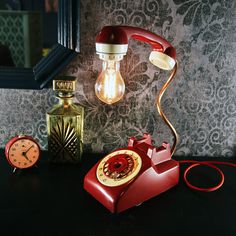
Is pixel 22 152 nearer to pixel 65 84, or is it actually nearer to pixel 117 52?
pixel 65 84

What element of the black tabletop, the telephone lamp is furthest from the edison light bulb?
the black tabletop

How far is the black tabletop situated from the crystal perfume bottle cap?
0.25m

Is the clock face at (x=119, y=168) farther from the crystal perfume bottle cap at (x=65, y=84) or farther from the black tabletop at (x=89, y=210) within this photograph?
the crystal perfume bottle cap at (x=65, y=84)

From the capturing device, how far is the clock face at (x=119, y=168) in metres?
0.79

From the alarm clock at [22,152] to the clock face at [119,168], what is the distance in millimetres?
216

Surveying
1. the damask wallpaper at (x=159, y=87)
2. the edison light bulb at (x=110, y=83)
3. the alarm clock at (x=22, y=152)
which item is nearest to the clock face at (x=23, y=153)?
the alarm clock at (x=22, y=152)

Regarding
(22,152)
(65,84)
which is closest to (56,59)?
(65,84)

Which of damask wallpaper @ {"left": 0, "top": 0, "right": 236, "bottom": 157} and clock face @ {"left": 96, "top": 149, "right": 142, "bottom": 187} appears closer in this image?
clock face @ {"left": 96, "top": 149, "right": 142, "bottom": 187}

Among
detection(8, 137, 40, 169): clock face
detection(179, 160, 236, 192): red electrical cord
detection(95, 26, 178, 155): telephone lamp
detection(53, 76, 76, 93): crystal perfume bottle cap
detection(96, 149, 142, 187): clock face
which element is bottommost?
detection(179, 160, 236, 192): red electrical cord

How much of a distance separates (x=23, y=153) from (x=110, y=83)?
33 centimetres

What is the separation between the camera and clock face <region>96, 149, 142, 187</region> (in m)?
0.79

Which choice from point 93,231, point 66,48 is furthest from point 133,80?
point 93,231

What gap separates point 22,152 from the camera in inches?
36.1

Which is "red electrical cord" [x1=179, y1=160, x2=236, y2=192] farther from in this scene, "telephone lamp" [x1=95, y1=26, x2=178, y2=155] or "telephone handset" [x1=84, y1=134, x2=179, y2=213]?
"telephone lamp" [x1=95, y1=26, x2=178, y2=155]
